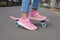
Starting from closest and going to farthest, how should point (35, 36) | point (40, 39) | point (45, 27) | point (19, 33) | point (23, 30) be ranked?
point (40, 39) < point (35, 36) < point (19, 33) < point (23, 30) < point (45, 27)

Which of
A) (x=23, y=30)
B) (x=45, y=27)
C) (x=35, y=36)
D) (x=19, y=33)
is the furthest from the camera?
(x=45, y=27)

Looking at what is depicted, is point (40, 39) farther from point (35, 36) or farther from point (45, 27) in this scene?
point (45, 27)

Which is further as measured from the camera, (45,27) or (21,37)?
(45,27)

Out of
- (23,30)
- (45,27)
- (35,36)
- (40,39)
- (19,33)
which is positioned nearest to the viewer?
(40,39)

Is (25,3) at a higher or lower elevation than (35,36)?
higher

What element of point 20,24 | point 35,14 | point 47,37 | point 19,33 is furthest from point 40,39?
point 35,14

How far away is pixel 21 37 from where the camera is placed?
2541 mm

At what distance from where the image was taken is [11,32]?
2844 mm

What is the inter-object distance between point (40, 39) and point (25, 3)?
78 centimetres

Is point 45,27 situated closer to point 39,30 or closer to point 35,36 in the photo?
point 39,30

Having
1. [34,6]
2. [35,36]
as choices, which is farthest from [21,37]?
A: [34,6]

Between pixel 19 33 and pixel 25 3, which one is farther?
pixel 25 3

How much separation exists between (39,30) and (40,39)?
0.56 meters

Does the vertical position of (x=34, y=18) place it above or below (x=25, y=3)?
below
